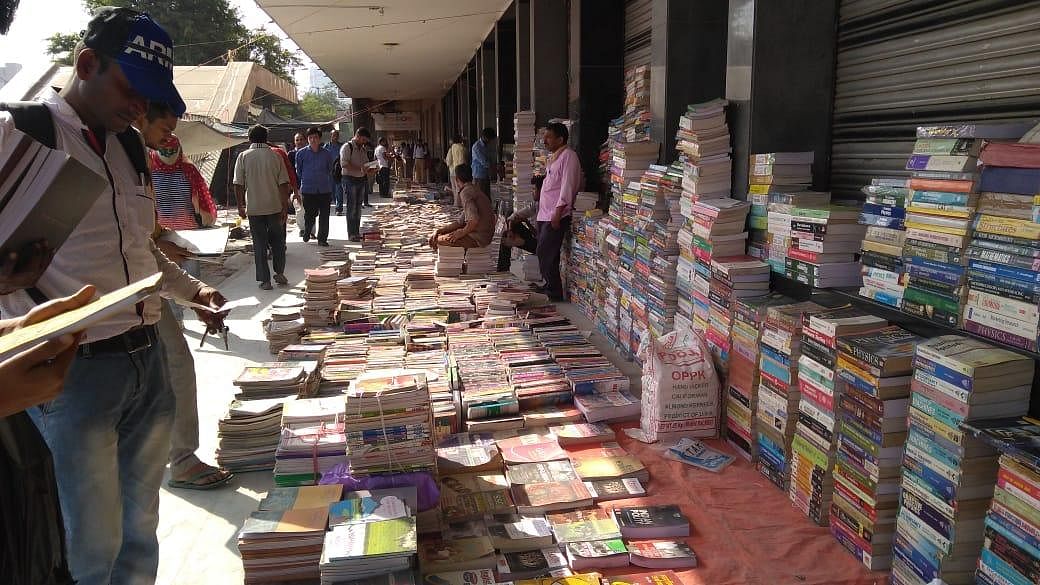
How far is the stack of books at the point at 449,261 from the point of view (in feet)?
23.5

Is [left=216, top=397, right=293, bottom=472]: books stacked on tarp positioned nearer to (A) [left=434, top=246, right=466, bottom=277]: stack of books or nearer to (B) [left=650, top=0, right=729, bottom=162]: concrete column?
(B) [left=650, top=0, right=729, bottom=162]: concrete column

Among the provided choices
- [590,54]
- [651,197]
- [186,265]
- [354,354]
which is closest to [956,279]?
[651,197]

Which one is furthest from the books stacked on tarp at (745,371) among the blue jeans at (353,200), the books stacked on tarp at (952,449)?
the blue jeans at (353,200)

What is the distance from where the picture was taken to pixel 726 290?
343cm

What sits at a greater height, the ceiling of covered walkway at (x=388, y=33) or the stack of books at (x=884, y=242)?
the ceiling of covered walkway at (x=388, y=33)

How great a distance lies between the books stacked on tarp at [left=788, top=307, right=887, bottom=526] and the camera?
2.54m

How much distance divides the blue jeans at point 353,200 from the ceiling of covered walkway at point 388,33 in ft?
7.92

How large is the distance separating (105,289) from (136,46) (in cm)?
63

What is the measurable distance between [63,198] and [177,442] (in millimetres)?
2210

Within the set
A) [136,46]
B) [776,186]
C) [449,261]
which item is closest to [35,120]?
[136,46]

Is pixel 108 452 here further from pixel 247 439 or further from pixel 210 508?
pixel 247 439

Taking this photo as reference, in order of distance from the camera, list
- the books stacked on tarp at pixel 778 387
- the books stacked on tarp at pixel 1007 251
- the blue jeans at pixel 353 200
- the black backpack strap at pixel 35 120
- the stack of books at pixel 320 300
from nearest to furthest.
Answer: the black backpack strap at pixel 35 120 < the books stacked on tarp at pixel 1007 251 < the books stacked on tarp at pixel 778 387 < the stack of books at pixel 320 300 < the blue jeans at pixel 353 200

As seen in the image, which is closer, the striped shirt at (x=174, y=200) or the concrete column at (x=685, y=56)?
the concrete column at (x=685, y=56)

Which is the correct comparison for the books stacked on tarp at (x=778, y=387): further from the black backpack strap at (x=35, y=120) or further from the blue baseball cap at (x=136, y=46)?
the black backpack strap at (x=35, y=120)
